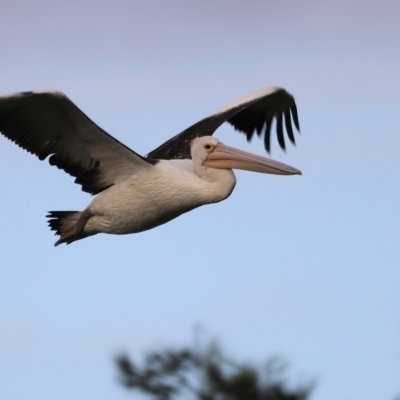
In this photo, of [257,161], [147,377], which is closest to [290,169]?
[257,161]

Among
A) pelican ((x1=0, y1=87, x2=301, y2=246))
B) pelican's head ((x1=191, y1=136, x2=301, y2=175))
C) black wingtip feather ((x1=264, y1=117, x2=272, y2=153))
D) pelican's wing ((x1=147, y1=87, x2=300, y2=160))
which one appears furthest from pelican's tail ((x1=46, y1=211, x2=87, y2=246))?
black wingtip feather ((x1=264, y1=117, x2=272, y2=153))

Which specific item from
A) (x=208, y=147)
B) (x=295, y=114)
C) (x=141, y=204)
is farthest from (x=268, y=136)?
(x=141, y=204)

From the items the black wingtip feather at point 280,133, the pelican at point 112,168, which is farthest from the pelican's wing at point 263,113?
the pelican at point 112,168

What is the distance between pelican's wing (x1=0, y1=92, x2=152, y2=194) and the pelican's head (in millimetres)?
468

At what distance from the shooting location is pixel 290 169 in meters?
10.2

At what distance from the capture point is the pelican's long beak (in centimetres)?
1025

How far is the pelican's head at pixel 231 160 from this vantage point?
33.7 feet

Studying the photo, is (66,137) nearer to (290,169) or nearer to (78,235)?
(78,235)

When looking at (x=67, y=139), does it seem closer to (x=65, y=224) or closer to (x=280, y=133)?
(x=65, y=224)

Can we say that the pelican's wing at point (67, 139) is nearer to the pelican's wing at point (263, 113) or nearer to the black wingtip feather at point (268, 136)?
the pelican's wing at point (263, 113)

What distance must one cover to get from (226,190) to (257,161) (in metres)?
0.50

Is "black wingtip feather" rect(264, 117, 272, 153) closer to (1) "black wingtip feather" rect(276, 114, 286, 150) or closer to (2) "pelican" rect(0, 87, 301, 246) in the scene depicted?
(1) "black wingtip feather" rect(276, 114, 286, 150)

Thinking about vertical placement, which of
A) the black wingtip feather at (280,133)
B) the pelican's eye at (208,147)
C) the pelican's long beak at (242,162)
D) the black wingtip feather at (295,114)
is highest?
the black wingtip feather at (295,114)

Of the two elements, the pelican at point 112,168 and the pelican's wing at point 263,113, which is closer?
the pelican at point 112,168
